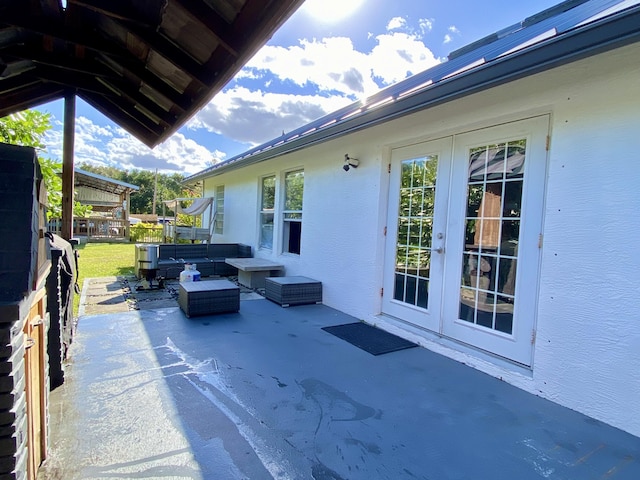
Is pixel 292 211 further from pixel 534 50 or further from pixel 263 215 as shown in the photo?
pixel 534 50

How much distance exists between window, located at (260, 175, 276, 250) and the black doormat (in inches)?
143

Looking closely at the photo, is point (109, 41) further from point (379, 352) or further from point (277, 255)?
point (277, 255)

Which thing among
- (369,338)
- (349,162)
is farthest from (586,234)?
(349,162)

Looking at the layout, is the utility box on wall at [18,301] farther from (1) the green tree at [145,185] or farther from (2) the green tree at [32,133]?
(1) the green tree at [145,185]

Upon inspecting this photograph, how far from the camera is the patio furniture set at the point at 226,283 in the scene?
15.2 feet

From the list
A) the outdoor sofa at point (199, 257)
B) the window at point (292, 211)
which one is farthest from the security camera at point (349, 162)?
the outdoor sofa at point (199, 257)

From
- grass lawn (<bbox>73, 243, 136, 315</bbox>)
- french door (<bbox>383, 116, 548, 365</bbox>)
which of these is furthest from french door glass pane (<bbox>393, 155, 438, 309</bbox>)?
grass lawn (<bbox>73, 243, 136, 315</bbox>)

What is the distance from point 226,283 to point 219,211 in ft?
20.6

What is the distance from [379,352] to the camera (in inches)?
140

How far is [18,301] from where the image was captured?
1.16m

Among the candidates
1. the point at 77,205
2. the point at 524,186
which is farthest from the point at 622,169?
the point at 77,205

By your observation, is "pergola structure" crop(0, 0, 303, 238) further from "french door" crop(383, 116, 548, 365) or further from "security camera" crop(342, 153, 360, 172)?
"french door" crop(383, 116, 548, 365)

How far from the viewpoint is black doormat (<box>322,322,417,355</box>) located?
3686 mm

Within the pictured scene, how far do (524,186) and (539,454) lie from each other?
209cm
